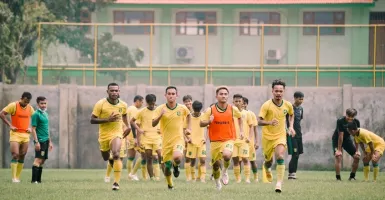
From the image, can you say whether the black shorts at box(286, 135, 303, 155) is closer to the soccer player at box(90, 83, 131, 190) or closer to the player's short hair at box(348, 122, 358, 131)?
the player's short hair at box(348, 122, 358, 131)

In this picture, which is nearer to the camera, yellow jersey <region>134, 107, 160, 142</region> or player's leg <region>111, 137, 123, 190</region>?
player's leg <region>111, 137, 123, 190</region>

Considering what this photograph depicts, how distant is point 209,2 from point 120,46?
13585mm

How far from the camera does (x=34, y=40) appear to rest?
36.8 metres

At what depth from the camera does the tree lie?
34.7 meters

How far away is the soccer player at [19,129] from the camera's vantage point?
23141 millimetres

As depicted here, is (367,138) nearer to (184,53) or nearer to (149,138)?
(149,138)

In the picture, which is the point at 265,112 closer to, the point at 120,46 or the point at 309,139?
the point at 309,139

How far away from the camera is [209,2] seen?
49.2m

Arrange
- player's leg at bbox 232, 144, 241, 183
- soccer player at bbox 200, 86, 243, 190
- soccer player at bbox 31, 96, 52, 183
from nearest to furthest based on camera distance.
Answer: soccer player at bbox 200, 86, 243, 190 < soccer player at bbox 31, 96, 52, 183 < player's leg at bbox 232, 144, 241, 183

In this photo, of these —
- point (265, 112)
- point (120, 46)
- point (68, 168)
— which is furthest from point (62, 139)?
point (265, 112)

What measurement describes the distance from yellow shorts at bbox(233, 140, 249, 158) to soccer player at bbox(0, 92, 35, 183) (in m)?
4.94

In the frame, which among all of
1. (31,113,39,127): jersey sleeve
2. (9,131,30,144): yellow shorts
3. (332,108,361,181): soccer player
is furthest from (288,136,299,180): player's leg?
(9,131,30,144): yellow shorts

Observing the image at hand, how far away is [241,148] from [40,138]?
186 inches

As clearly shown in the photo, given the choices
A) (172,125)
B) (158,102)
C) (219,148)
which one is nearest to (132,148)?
(172,125)
